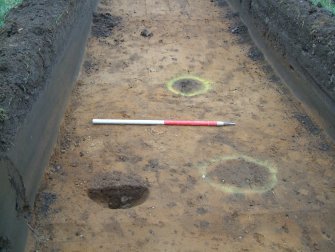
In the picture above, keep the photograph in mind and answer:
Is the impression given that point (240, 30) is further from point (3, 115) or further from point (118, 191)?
point (3, 115)

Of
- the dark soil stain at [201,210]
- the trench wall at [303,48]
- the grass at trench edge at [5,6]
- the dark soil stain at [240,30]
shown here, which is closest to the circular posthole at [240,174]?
the dark soil stain at [201,210]

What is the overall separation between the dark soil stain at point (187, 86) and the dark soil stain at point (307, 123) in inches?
49.8

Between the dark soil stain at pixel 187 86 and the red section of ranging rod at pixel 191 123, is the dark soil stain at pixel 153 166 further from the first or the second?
the dark soil stain at pixel 187 86

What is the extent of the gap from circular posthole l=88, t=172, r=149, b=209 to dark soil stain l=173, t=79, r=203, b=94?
1.78 meters

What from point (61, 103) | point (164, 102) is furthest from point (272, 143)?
point (61, 103)

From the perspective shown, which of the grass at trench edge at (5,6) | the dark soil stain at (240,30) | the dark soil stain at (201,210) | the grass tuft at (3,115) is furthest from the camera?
the dark soil stain at (240,30)

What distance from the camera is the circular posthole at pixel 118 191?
152 inches

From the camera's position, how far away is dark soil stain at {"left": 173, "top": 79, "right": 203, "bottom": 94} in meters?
5.44

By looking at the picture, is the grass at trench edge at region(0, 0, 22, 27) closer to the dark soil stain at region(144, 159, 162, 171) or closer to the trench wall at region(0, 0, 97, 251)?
the trench wall at region(0, 0, 97, 251)

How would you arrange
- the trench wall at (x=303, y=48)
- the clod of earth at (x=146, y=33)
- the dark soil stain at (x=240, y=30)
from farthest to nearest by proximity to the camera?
1. the dark soil stain at (x=240, y=30)
2. the clod of earth at (x=146, y=33)
3. the trench wall at (x=303, y=48)

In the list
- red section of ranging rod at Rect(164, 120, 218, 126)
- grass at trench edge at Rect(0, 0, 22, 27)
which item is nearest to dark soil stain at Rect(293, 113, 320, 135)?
red section of ranging rod at Rect(164, 120, 218, 126)

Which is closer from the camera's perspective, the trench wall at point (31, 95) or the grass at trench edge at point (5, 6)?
the trench wall at point (31, 95)

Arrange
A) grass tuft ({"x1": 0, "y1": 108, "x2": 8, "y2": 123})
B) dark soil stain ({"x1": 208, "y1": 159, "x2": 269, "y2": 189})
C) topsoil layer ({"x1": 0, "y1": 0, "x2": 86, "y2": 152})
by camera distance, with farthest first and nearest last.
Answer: dark soil stain ({"x1": 208, "y1": 159, "x2": 269, "y2": 189})
topsoil layer ({"x1": 0, "y1": 0, "x2": 86, "y2": 152})
grass tuft ({"x1": 0, "y1": 108, "x2": 8, "y2": 123})

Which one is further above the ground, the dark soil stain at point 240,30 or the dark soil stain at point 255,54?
the dark soil stain at point 240,30
